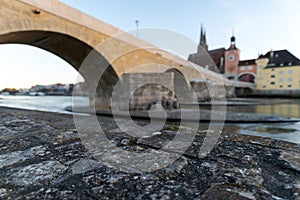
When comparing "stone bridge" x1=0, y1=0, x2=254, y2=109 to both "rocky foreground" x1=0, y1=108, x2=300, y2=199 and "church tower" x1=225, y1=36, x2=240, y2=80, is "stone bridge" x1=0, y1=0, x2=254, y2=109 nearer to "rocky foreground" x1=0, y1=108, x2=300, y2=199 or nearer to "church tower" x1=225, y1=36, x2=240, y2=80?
"rocky foreground" x1=0, y1=108, x2=300, y2=199

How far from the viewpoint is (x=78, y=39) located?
5512 mm

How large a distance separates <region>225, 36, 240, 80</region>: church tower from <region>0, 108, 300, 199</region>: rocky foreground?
128 feet

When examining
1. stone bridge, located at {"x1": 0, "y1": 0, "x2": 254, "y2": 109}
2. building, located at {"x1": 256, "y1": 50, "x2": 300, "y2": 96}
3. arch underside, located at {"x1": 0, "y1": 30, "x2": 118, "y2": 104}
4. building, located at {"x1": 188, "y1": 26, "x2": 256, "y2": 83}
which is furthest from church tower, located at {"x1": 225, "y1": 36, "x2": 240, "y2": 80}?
arch underside, located at {"x1": 0, "y1": 30, "x2": 118, "y2": 104}

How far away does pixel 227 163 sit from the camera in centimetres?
111

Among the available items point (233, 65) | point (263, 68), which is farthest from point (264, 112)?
point (233, 65)

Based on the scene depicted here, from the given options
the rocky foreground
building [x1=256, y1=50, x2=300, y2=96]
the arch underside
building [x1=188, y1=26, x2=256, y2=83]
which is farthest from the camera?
building [x1=188, y1=26, x2=256, y2=83]

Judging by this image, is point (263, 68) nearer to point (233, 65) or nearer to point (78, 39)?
point (233, 65)

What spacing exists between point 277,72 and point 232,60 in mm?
8710

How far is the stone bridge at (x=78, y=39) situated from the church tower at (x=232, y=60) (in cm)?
3071

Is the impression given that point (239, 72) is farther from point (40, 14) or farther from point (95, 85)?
point (40, 14)

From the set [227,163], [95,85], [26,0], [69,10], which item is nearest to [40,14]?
[26,0]

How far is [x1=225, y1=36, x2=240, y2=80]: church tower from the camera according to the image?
3441 cm

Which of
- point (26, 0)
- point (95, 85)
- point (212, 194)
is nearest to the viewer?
point (212, 194)

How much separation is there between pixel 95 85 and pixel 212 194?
859 cm
